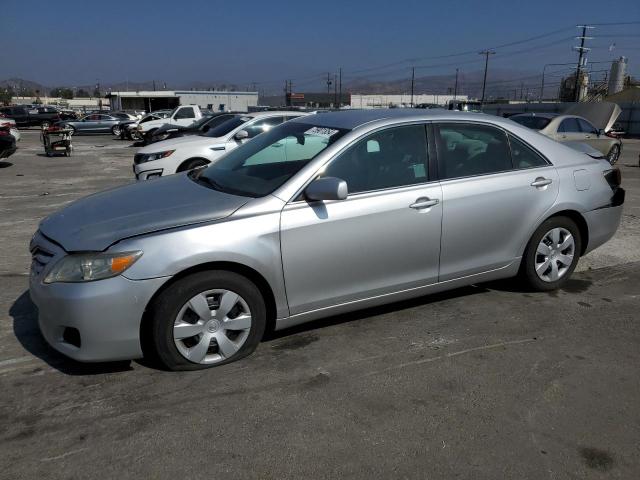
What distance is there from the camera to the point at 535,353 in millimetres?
3672

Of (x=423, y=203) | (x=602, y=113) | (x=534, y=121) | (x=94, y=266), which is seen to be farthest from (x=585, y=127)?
(x=94, y=266)

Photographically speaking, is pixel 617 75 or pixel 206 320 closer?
pixel 206 320

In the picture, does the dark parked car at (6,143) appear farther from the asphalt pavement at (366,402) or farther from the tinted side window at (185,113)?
the asphalt pavement at (366,402)

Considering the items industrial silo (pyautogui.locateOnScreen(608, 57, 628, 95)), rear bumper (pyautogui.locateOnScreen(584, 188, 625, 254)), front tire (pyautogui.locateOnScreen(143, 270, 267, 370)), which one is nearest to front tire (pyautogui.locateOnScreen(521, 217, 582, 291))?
rear bumper (pyautogui.locateOnScreen(584, 188, 625, 254))

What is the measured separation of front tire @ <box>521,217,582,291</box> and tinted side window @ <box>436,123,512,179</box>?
685 millimetres

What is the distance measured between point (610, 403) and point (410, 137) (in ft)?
7.27

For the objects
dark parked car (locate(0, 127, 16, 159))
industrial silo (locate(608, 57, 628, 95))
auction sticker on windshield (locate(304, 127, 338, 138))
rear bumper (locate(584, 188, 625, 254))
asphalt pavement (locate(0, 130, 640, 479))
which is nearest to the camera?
asphalt pavement (locate(0, 130, 640, 479))

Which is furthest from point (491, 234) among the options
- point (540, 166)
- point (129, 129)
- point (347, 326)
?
point (129, 129)

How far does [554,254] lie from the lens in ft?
15.3

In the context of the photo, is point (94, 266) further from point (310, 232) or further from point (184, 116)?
point (184, 116)

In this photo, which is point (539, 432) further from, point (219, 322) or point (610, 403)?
point (219, 322)

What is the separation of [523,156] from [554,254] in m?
0.91

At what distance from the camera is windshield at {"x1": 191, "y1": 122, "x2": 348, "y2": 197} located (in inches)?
148

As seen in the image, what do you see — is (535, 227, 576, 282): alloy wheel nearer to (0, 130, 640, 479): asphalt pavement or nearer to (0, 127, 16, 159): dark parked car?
(0, 130, 640, 479): asphalt pavement
